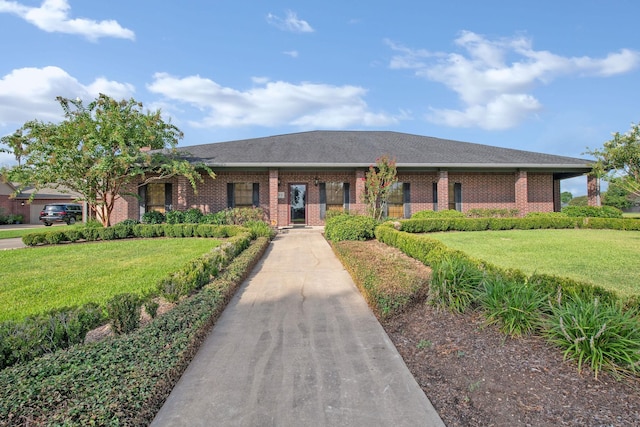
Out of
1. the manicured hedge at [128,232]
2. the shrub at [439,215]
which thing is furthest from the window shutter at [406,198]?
the manicured hedge at [128,232]

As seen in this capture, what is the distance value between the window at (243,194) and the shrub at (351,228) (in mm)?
6708

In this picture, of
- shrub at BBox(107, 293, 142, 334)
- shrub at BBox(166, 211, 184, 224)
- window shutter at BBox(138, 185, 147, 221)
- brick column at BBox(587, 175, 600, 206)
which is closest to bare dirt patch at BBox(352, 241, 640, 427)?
shrub at BBox(107, 293, 142, 334)

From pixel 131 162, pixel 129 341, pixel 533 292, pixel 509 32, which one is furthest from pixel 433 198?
pixel 129 341

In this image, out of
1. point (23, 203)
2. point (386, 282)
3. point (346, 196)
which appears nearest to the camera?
point (386, 282)

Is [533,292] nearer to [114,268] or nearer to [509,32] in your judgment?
[114,268]

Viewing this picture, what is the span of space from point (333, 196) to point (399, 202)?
326 centimetres

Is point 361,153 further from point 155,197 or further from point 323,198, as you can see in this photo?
point 155,197

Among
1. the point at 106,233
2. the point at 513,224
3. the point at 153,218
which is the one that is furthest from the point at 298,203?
the point at 513,224

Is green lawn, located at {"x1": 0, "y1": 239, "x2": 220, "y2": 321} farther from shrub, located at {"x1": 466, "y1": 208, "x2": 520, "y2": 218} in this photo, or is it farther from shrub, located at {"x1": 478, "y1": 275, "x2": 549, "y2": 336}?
shrub, located at {"x1": 466, "y1": 208, "x2": 520, "y2": 218}

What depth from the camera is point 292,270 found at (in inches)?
269

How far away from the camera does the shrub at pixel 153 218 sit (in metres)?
15.0

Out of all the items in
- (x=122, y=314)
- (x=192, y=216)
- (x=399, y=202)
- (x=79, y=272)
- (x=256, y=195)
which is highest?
(x=256, y=195)

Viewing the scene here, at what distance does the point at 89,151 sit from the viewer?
1262 centimetres

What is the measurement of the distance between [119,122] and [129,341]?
12.9 m
